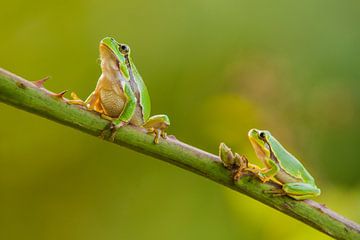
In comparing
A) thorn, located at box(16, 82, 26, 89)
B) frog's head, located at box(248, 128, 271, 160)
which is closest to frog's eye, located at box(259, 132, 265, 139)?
frog's head, located at box(248, 128, 271, 160)

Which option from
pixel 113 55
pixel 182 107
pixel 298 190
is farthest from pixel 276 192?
pixel 182 107

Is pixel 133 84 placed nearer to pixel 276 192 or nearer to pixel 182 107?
pixel 276 192

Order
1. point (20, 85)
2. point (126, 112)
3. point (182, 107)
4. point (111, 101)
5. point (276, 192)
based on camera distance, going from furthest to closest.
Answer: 1. point (182, 107)
2. point (111, 101)
3. point (126, 112)
4. point (276, 192)
5. point (20, 85)

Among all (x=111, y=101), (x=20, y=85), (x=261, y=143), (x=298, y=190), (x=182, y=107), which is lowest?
(x=20, y=85)

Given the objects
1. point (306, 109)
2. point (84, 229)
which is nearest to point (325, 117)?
point (306, 109)

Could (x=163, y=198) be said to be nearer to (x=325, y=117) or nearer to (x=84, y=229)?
(x=84, y=229)

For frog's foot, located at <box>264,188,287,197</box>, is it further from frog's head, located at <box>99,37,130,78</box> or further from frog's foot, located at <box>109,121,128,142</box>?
frog's head, located at <box>99,37,130,78</box>
